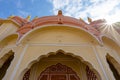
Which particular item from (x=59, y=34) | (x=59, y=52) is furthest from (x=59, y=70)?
(x=59, y=34)

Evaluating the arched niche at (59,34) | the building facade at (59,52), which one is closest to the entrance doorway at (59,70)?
the building facade at (59,52)

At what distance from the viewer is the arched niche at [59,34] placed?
6062 mm

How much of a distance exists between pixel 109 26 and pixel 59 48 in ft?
12.7

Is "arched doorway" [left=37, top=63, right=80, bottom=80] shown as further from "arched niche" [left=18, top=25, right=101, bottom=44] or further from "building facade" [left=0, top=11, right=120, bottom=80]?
"arched niche" [left=18, top=25, right=101, bottom=44]

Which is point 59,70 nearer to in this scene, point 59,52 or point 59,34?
point 59,52

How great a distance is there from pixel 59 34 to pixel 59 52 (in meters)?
0.78

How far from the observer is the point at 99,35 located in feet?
21.3

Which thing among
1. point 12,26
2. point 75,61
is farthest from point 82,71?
point 12,26

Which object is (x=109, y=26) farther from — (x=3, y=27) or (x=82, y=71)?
(x=3, y=27)

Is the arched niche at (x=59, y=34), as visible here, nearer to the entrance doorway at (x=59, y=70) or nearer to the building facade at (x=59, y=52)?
the building facade at (x=59, y=52)

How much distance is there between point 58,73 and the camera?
6621 millimetres

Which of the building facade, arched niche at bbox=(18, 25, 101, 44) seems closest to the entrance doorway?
the building facade

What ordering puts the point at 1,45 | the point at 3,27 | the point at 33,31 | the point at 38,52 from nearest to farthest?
the point at 38,52
the point at 33,31
the point at 1,45
the point at 3,27

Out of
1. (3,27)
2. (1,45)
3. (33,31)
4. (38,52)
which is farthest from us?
(3,27)
